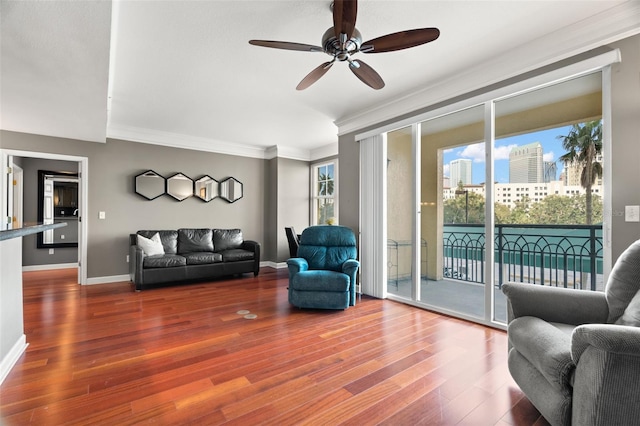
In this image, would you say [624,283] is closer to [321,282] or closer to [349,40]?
[349,40]

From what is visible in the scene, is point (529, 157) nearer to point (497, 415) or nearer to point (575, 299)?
point (575, 299)

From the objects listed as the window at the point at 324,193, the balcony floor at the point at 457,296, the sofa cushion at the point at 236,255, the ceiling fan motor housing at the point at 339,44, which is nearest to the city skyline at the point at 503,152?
the balcony floor at the point at 457,296

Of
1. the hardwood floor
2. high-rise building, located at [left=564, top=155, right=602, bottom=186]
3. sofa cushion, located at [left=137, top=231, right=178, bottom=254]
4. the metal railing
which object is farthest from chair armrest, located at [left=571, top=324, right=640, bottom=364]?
sofa cushion, located at [left=137, top=231, right=178, bottom=254]

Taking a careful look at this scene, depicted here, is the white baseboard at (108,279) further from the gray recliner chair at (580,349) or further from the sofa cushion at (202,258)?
the gray recliner chair at (580,349)

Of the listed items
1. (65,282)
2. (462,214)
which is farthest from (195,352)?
(65,282)

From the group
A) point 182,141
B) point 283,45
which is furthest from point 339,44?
point 182,141

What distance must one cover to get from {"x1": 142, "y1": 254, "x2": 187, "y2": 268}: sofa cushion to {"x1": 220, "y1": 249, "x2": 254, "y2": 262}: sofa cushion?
716mm

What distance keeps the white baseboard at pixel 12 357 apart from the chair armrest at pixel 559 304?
3.43m

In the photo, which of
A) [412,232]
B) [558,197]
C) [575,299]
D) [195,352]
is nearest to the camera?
[575,299]

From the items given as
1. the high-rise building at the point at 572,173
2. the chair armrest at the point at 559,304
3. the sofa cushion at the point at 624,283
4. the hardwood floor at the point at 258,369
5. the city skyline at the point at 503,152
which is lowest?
the hardwood floor at the point at 258,369

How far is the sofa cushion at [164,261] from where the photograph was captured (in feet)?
15.2

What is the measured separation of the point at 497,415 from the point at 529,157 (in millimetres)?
2367

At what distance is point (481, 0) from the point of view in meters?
2.19

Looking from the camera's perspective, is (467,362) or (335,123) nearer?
(467,362)
